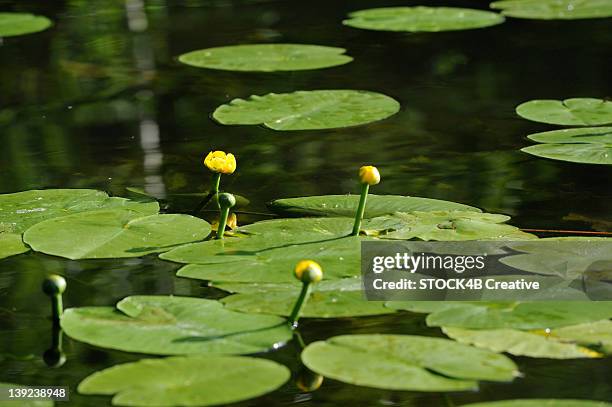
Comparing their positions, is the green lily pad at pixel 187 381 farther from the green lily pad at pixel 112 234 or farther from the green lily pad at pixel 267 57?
the green lily pad at pixel 267 57

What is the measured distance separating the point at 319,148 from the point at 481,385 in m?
1.06

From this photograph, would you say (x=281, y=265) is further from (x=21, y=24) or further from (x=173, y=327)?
(x=21, y=24)

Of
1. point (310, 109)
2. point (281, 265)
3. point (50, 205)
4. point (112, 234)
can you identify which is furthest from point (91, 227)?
point (310, 109)

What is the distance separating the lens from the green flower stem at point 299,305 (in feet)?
4.17

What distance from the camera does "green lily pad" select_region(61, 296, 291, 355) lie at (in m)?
1.22

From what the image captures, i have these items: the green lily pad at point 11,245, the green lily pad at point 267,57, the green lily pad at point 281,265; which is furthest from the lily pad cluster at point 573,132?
the green lily pad at point 11,245

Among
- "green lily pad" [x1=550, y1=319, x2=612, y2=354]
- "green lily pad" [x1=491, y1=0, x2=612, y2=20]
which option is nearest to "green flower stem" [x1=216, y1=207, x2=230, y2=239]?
"green lily pad" [x1=550, y1=319, x2=612, y2=354]

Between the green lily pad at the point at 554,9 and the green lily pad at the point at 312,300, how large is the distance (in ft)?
6.98

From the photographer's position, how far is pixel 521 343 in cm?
123

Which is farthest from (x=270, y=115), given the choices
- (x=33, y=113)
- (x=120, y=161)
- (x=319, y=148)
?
(x=33, y=113)

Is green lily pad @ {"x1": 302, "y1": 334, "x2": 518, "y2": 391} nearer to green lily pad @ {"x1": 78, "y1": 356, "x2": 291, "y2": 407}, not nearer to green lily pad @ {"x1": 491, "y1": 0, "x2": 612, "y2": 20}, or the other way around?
green lily pad @ {"x1": 78, "y1": 356, "x2": 291, "y2": 407}

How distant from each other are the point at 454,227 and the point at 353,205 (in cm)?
20

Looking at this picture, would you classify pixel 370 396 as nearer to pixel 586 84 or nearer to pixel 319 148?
pixel 319 148

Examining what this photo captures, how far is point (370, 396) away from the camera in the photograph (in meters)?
1.18
